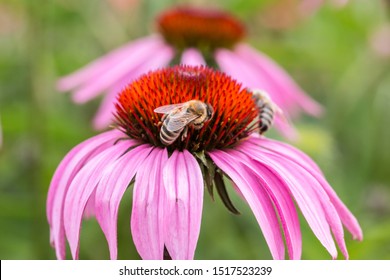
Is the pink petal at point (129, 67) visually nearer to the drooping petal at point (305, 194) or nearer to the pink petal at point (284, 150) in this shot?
the pink petal at point (284, 150)

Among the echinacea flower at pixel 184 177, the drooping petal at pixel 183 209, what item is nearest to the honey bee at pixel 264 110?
the echinacea flower at pixel 184 177

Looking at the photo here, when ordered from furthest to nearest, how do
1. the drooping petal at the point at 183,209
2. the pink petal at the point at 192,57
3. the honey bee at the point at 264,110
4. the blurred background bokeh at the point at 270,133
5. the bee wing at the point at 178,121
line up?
the blurred background bokeh at the point at 270,133 < the pink petal at the point at 192,57 < the honey bee at the point at 264,110 < the bee wing at the point at 178,121 < the drooping petal at the point at 183,209

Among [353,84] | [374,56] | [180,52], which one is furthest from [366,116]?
[180,52]

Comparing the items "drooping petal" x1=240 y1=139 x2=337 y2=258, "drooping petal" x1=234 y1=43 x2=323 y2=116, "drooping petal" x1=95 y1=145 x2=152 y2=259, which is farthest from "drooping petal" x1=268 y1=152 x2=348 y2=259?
"drooping petal" x1=234 y1=43 x2=323 y2=116

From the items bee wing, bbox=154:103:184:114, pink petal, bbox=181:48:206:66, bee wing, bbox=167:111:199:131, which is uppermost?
pink petal, bbox=181:48:206:66

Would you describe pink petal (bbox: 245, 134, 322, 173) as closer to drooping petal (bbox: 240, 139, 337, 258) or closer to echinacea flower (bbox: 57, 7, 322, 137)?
drooping petal (bbox: 240, 139, 337, 258)

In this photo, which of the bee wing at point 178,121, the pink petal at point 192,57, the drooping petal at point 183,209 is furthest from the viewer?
the pink petal at point 192,57

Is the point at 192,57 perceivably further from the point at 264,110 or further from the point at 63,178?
the point at 63,178
